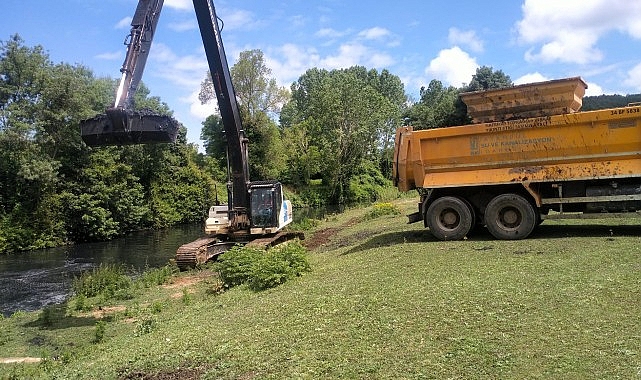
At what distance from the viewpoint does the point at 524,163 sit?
1109cm

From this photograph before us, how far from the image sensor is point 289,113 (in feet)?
262

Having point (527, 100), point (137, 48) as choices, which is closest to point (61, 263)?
point (137, 48)

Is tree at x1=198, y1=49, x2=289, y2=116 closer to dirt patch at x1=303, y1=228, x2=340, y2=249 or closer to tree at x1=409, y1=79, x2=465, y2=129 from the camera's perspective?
tree at x1=409, y1=79, x2=465, y2=129

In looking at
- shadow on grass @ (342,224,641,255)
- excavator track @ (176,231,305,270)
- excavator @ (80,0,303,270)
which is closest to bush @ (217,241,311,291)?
shadow on grass @ (342,224,641,255)

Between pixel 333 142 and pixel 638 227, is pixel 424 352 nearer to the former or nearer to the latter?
pixel 638 227

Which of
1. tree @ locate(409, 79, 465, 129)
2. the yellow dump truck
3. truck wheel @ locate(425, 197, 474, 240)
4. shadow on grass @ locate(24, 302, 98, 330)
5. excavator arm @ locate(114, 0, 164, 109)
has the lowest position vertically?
shadow on grass @ locate(24, 302, 98, 330)

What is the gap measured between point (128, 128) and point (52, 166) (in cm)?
2331

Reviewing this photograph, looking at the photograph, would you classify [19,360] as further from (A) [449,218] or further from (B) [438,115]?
(B) [438,115]

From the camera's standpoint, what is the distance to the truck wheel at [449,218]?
37.9 feet

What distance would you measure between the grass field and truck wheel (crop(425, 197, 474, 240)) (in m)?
0.90

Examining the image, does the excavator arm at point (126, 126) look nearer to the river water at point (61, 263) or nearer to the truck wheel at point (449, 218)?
the river water at point (61, 263)

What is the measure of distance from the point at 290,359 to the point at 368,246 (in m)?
7.41

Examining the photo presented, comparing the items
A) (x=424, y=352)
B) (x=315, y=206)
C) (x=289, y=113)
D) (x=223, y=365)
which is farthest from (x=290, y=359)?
(x=289, y=113)

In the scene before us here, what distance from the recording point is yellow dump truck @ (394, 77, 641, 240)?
10.4 m
